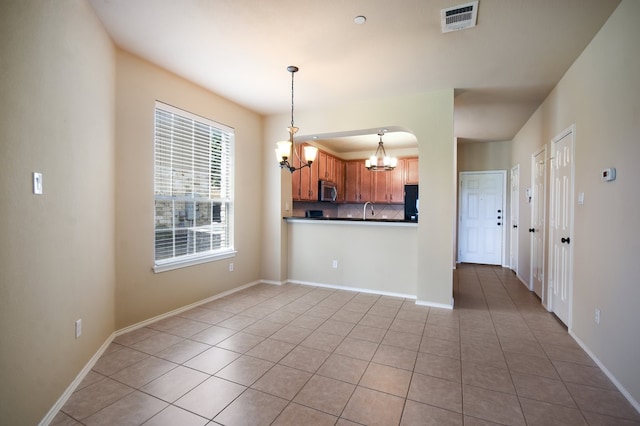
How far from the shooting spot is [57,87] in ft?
6.35

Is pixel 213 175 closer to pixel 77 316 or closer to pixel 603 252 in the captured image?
pixel 77 316

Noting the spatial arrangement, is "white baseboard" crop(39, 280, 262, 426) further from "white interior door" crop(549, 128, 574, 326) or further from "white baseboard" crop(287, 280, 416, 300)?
"white interior door" crop(549, 128, 574, 326)

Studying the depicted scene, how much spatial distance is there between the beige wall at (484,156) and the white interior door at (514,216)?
1.31 ft

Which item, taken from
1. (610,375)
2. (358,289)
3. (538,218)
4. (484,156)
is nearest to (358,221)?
(358,289)

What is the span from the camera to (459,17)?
91.3 inches

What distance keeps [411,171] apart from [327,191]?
2087 mm

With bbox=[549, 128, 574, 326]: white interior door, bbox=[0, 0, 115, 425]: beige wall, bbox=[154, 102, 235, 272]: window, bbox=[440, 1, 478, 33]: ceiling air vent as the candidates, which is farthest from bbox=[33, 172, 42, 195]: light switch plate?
bbox=[549, 128, 574, 326]: white interior door

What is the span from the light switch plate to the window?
156 centimetres

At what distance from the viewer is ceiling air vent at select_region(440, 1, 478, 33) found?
221 cm

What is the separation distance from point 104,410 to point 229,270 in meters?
2.52

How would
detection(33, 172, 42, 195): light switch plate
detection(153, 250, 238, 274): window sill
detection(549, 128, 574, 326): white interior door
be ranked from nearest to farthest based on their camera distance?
detection(33, 172, 42, 195): light switch plate
detection(549, 128, 574, 326): white interior door
detection(153, 250, 238, 274): window sill

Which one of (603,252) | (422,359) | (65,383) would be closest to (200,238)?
(65,383)

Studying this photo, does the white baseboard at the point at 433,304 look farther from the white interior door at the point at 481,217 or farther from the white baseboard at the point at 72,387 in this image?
the white interior door at the point at 481,217

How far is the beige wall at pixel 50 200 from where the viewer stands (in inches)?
59.2
